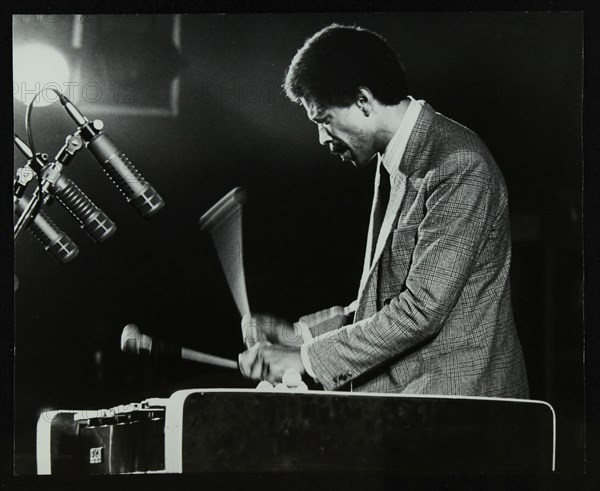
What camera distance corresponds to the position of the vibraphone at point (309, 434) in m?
2.49

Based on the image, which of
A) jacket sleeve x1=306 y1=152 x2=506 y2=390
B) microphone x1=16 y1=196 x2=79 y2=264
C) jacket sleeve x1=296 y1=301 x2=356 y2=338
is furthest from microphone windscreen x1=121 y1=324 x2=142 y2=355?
jacket sleeve x1=306 y1=152 x2=506 y2=390

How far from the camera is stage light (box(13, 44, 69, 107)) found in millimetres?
2736

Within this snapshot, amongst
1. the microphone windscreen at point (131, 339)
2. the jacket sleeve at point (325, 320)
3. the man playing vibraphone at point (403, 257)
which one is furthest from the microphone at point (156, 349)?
the jacket sleeve at point (325, 320)

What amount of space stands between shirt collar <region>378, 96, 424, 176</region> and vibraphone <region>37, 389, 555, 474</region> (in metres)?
0.79

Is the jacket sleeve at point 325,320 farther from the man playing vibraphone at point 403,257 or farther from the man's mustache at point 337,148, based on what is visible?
the man's mustache at point 337,148

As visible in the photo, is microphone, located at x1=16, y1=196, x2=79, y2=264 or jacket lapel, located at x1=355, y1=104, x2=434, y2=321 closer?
jacket lapel, located at x1=355, y1=104, x2=434, y2=321

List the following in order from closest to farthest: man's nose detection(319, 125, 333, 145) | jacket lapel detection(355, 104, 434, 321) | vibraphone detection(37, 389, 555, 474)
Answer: vibraphone detection(37, 389, 555, 474) < jacket lapel detection(355, 104, 434, 321) < man's nose detection(319, 125, 333, 145)

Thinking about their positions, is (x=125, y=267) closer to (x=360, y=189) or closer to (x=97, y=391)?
(x=97, y=391)

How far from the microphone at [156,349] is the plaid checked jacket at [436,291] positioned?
1.13 ft

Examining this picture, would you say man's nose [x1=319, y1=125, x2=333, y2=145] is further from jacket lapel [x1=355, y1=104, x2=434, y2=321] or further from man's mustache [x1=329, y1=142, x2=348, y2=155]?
jacket lapel [x1=355, y1=104, x2=434, y2=321]

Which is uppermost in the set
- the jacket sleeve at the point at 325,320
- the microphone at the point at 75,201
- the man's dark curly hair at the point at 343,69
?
the man's dark curly hair at the point at 343,69

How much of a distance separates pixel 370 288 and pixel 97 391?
102 centimetres

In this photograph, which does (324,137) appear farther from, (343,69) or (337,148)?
(343,69)

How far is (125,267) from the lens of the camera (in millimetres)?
2746
